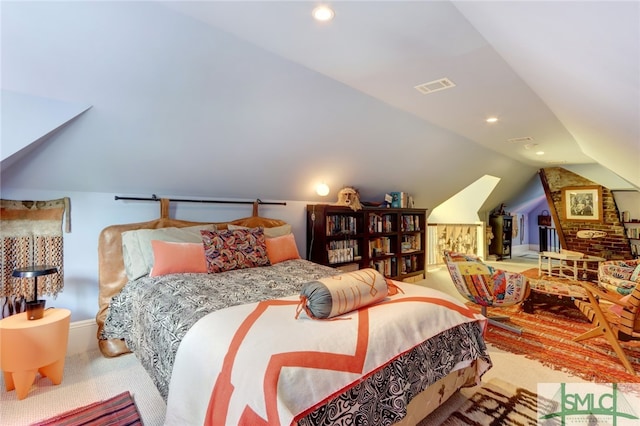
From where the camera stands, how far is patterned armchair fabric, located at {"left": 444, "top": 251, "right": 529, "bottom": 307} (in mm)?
2992

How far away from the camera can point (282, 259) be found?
3180 mm

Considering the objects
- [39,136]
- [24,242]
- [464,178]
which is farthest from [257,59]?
[464,178]

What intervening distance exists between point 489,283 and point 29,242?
3982 millimetres

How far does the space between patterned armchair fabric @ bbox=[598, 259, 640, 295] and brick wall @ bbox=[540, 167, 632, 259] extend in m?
3.28

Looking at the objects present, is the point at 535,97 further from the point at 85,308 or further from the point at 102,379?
the point at 85,308

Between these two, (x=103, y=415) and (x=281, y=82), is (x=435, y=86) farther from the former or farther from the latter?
(x=103, y=415)

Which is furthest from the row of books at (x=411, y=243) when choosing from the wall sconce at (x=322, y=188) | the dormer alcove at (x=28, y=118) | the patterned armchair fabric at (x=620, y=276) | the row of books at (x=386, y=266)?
the dormer alcove at (x=28, y=118)

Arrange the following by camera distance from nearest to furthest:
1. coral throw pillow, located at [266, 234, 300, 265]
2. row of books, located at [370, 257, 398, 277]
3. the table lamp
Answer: the table lamp → coral throw pillow, located at [266, 234, 300, 265] → row of books, located at [370, 257, 398, 277]

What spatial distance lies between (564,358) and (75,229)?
167 inches

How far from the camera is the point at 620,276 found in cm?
350

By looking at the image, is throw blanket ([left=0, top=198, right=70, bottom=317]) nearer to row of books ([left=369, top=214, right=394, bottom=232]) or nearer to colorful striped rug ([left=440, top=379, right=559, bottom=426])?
colorful striped rug ([left=440, top=379, right=559, bottom=426])

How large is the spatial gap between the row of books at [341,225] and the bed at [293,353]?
1934 mm

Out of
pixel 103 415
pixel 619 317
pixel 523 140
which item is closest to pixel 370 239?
pixel 523 140

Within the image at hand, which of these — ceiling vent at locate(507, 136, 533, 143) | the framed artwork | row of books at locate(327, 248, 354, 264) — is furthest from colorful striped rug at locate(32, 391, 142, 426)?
the framed artwork
